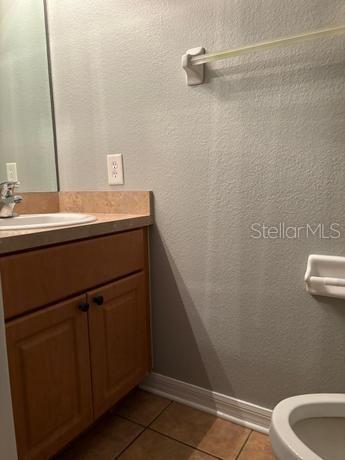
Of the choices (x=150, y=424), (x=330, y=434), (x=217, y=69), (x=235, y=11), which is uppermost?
(x=235, y=11)

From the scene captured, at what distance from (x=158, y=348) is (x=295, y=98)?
108cm

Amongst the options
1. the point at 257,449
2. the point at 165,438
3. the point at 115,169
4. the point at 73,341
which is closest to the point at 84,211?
the point at 115,169

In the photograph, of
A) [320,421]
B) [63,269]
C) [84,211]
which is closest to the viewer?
[320,421]

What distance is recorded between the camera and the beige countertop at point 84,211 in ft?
2.73

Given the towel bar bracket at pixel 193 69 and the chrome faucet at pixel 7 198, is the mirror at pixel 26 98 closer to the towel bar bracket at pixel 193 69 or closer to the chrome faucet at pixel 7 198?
the chrome faucet at pixel 7 198

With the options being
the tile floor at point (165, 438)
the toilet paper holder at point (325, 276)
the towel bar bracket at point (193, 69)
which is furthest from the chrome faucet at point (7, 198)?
the toilet paper holder at point (325, 276)

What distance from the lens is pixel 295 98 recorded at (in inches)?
39.1

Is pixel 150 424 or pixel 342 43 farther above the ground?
pixel 342 43

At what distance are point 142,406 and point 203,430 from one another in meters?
0.27

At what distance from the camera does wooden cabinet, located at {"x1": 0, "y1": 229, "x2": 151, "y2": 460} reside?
85cm

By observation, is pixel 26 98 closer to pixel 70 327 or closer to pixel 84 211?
pixel 84 211

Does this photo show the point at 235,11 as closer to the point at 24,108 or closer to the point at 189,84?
the point at 189,84

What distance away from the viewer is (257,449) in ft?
3.59

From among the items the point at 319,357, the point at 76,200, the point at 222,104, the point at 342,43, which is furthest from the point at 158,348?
the point at 342,43
